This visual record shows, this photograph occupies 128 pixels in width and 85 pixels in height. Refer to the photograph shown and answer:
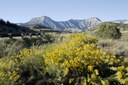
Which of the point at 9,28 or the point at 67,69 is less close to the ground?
the point at 67,69

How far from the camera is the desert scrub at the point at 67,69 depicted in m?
7.83

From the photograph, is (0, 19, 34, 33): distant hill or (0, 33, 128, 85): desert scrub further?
(0, 19, 34, 33): distant hill

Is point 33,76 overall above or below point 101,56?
below

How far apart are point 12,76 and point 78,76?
1.63 metres

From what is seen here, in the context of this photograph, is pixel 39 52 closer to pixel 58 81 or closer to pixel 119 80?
pixel 58 81

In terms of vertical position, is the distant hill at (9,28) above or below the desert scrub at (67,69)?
below

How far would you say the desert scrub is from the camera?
25.7 ft

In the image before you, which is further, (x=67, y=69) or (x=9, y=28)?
(x=9, y=28)

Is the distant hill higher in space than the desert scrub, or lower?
lower

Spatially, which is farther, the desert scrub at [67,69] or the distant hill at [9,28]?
the distant hill at [9,28]

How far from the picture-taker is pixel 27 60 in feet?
29.8

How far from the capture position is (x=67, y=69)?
782 centimetres

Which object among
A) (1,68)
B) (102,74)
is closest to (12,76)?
(1,68)

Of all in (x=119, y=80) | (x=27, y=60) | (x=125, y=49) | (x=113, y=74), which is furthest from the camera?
(x=125, y=49)
